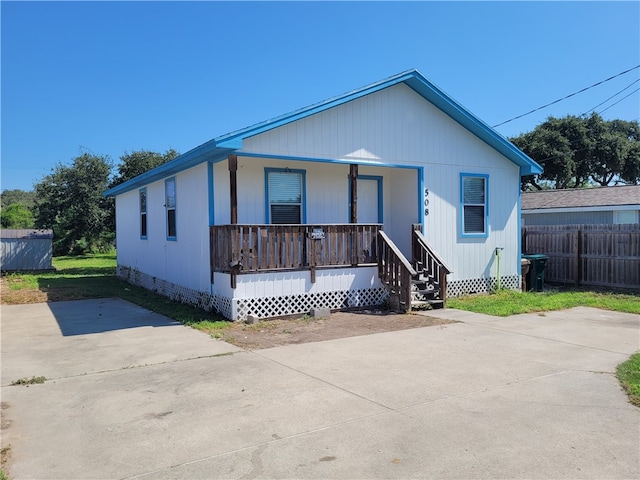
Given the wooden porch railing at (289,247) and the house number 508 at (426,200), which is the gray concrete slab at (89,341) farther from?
the house number 508 at (426,200)

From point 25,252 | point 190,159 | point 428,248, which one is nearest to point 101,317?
point 190,159

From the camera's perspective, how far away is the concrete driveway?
3.78 metres

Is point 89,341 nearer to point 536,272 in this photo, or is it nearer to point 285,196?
point 285,196

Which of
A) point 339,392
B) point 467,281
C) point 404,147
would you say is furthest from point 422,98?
point 339,392

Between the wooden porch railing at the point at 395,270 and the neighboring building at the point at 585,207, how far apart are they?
1231 cm

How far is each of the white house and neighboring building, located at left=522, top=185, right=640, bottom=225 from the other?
7.44 metres

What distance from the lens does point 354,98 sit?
10922 millimetres

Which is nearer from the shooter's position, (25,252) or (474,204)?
(474,204)

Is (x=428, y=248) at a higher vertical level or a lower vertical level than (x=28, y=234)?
lower

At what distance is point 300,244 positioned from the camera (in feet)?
33.8

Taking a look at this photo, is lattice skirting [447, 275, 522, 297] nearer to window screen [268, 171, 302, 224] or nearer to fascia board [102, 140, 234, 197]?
window screen [268, 171, 302, 224]

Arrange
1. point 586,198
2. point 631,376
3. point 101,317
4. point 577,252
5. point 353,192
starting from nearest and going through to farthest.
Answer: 1. point 631,376
2. point 101,317
3. point 353,192
4. point 577,252
5. point 586,198

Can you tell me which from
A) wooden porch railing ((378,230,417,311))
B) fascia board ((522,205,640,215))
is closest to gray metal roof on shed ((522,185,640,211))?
fascia board ((522,205,640,215))

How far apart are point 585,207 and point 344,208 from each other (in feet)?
40.5
